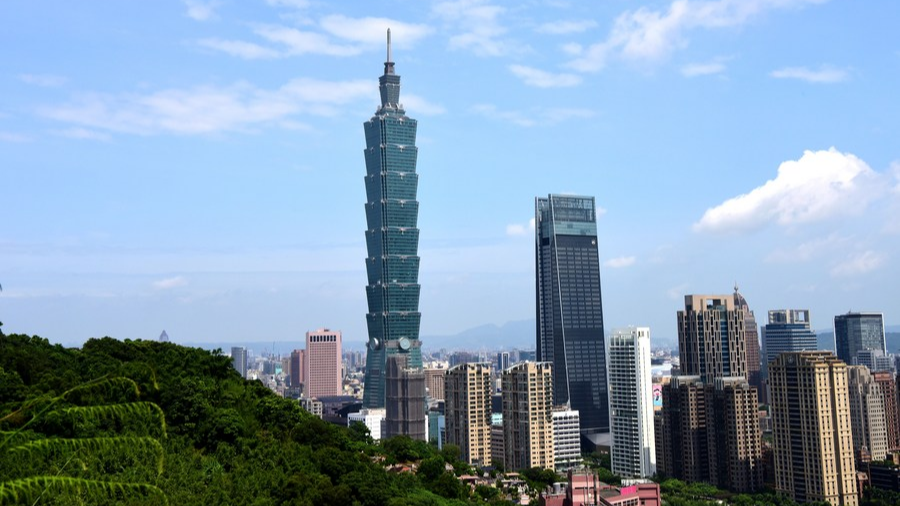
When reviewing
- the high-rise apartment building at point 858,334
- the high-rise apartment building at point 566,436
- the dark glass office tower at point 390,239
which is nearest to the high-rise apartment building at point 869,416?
the high-rise apartment building at point 566,436

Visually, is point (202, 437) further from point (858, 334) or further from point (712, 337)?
point (858, 334)

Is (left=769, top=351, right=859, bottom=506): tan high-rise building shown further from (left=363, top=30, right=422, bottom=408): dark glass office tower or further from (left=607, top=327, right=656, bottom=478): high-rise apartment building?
(left=363, top=30, right=422, bottom=408): dark glass office tower

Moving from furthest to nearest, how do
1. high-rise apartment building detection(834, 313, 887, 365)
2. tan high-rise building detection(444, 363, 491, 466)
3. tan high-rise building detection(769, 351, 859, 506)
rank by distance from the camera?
1. high-rise apartment building detection(834, 313, 887, 365)
2. tan high-rise building detection(444, 363, 491, 466)
3. tan high-rise building detection(769, 351, 859, 506)

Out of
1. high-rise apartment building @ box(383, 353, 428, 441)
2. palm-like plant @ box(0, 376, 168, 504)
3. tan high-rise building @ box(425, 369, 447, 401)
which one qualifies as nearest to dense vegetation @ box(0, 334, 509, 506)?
palm-like plant @ box(0, 376, 168, 504)

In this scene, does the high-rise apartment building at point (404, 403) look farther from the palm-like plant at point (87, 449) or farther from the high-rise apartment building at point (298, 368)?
the high-rise apartment building at point (298, 368)

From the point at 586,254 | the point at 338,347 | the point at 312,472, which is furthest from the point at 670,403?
the point at 338,347

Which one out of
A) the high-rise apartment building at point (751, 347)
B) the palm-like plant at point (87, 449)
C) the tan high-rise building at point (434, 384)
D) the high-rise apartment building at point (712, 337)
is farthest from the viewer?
the tan high-rise building at point (434, 384)
